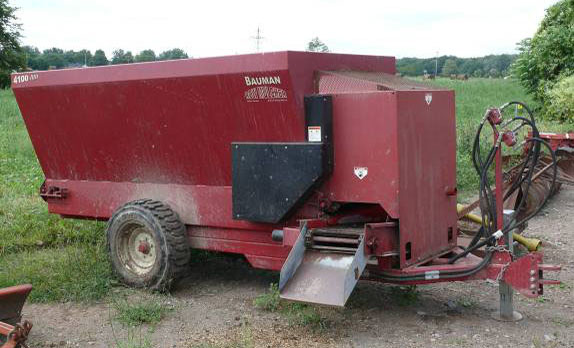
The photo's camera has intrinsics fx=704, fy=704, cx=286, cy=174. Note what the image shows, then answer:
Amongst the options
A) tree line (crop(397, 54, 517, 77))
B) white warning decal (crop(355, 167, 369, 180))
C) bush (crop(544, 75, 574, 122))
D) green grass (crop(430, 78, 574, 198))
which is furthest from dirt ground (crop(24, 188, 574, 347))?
tree line (crop(397, 54, 517, 77))

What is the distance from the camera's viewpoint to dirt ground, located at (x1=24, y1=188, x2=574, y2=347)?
15.5 ft

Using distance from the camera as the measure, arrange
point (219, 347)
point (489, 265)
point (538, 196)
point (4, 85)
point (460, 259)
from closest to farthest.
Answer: point (219, 347) → point (489, 265) → point (460, 259) → point (538, 196) → point (4, 85)

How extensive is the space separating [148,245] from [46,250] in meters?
1.94

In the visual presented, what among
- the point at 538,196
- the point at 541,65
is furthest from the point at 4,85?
the point at 538,196

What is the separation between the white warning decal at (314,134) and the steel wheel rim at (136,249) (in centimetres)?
174

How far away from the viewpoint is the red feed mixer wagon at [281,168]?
16.0 ft

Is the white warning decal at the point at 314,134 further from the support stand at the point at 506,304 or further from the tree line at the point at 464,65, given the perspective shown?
the tree line at the point at 464,65

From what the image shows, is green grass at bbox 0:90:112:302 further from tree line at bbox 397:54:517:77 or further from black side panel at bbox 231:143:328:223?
tree line at bbox 397:54:517:77

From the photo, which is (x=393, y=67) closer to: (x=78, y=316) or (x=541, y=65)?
(x=78, y=316)

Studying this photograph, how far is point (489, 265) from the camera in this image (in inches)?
197

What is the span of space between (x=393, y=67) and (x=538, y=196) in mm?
3078

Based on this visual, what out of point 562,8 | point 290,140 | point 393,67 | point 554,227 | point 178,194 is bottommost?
point 554,227

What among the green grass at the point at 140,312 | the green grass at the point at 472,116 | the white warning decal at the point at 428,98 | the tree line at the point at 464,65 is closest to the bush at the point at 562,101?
the green grass at the point at 472,116

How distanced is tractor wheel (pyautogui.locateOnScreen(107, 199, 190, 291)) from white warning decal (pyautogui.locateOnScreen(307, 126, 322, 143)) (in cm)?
147
